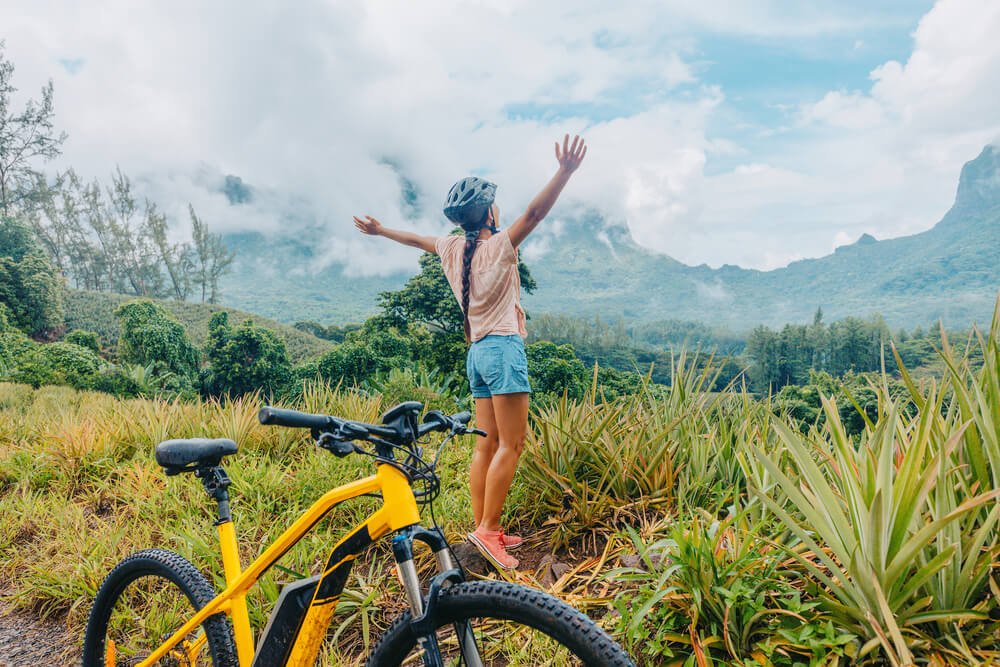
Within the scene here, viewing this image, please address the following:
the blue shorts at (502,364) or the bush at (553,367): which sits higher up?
the blue shorts at (502,364)


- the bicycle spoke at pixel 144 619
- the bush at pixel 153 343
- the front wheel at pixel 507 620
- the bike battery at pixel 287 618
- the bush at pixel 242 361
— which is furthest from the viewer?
the bush at pixel 153 343

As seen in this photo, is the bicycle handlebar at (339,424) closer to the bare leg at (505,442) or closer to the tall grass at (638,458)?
the bare leg at (505,442)

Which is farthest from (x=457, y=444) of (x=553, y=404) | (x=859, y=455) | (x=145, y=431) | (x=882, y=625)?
(x=882, y=625)

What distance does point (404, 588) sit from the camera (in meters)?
1.51

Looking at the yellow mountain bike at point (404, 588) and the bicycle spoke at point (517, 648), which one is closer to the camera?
the yellow mountain bike at point (404, 588)

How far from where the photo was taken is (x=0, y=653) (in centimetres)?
280

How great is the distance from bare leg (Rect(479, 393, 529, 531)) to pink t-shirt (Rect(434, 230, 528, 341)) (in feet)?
1.05

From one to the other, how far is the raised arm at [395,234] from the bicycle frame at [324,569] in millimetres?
1808

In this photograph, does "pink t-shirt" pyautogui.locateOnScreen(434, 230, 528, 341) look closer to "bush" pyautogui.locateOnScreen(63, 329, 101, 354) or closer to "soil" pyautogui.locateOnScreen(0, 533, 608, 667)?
"soil" pyautogui.locateOnScreen(0, 533, 608, 667)

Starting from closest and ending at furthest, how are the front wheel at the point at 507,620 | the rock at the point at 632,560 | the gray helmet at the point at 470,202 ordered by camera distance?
the front wheel at the point at 507,620, the rock at the point at 632,560, the gray helmet at the point at 470,202

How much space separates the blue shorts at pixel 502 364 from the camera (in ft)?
8.68

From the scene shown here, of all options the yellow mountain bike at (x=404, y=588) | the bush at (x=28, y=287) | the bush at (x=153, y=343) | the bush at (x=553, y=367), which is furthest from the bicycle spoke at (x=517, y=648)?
the bush at (x=28, y=287)

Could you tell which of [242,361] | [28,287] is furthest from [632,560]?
[28,287]

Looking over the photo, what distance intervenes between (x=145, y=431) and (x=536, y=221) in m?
4.22
